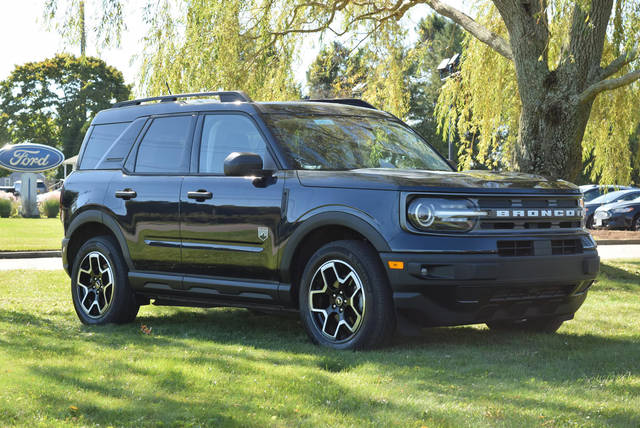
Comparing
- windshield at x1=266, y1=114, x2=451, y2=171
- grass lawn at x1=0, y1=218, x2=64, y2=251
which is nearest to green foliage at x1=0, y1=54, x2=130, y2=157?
grass lawn at x1=0, y1=218, x2=64, y2=251

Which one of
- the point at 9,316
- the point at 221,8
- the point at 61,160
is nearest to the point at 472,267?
the point at 9,316

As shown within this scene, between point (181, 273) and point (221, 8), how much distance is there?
8149 mm

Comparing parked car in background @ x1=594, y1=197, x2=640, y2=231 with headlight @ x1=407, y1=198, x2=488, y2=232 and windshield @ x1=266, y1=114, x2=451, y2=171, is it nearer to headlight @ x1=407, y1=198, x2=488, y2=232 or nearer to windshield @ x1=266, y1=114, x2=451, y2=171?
windshield @ x1=266, y1=114, x2=451, y2=171

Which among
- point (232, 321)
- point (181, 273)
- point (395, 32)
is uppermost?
point (395, 32)

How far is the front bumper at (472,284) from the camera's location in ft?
19.1

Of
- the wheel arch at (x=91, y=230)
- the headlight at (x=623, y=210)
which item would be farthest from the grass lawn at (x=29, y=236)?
the headlight at (x=623, y=210)

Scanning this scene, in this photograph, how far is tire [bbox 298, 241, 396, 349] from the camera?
6020 millimetres

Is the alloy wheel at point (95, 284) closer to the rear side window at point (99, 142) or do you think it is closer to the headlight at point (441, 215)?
the rear side window at point (99, 142)

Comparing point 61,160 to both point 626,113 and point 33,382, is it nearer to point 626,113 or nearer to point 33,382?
point 626,113

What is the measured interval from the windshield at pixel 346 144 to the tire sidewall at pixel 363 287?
2.51 feet

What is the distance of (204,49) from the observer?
14.6 meters

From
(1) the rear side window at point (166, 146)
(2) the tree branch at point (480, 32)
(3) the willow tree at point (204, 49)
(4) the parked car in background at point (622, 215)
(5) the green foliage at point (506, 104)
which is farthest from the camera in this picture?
(4) the parked car in background at point (622, 215)

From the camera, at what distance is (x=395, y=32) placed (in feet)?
54.0

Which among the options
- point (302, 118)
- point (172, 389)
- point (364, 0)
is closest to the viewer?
point (172, 389)
